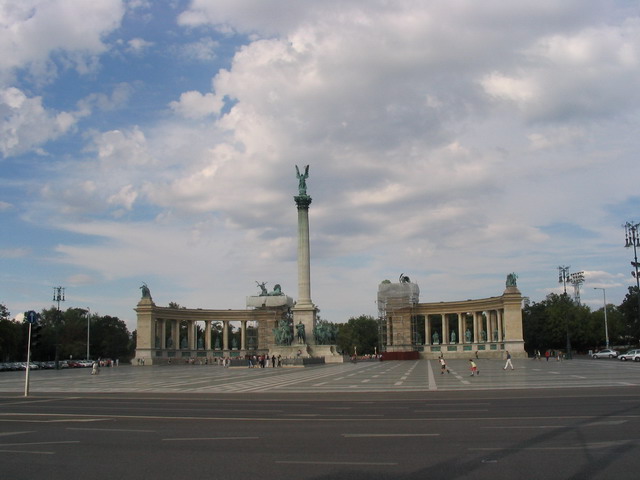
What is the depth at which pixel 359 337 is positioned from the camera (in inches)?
7151

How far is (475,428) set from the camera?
687 inches

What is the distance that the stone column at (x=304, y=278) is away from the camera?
3615 inches

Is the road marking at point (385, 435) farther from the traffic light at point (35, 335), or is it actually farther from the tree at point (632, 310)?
the tree at point (632, 310)

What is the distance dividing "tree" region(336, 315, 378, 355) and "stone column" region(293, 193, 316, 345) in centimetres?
8441

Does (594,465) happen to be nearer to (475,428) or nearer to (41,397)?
(475,428)

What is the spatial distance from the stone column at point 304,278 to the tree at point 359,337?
277 feet

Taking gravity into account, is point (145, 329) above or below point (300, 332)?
above

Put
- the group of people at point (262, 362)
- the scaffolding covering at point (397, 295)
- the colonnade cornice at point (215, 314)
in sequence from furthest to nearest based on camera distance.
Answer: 1. the colonnade cornice at point (215, 314)
2. the scaffolding covering at point (397, 295)
3. the group of people at point (262, 362)

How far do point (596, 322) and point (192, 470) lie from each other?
135 metres

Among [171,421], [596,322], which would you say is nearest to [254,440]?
[171,421]

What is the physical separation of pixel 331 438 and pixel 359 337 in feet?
550

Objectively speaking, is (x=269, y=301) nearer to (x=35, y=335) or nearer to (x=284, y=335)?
(x=284, y=335)

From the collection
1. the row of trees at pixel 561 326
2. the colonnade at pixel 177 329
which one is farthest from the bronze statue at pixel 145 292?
the row of trees at pixel 561 326

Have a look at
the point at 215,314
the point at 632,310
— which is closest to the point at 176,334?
the point at 215,314
